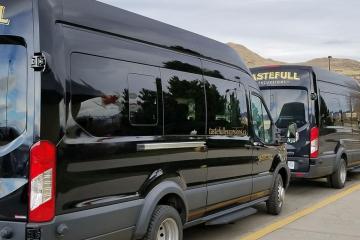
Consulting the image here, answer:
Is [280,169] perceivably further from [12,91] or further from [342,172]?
[12,91]

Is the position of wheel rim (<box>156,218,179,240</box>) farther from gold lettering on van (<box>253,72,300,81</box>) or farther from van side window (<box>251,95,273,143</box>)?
gold lettering on van (<box>253,72,300,81</box>)

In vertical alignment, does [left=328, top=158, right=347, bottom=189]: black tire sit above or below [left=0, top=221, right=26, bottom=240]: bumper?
below

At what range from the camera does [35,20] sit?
4109 mm

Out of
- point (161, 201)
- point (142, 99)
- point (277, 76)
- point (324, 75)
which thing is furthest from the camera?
point (324, 75)

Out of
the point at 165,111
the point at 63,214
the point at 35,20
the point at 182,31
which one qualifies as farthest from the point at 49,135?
the point at 182,31

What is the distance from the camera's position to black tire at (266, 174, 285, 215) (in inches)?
337

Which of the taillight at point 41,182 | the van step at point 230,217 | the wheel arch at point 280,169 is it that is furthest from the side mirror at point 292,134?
the taillight at point 41,182

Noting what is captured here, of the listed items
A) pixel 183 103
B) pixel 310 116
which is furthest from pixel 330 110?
pixel 183 103

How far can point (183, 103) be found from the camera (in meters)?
5.85

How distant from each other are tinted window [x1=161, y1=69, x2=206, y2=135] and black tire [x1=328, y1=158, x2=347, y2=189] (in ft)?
21.0

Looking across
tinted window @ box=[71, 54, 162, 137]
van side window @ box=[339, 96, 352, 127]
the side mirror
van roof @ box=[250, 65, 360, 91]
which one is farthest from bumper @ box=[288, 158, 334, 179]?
tinted window @ box=[71, 54, 162, 137]

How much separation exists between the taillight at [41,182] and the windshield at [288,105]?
7631 mm

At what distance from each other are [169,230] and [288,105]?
6.18 m

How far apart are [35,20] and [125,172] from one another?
1.56 m
